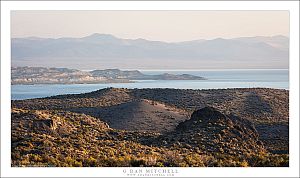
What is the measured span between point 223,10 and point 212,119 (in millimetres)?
5961

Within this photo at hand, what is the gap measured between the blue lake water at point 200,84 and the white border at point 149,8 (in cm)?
459

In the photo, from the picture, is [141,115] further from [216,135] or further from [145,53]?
[216,135]

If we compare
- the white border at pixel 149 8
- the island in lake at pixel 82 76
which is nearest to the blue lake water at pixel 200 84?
the island in lake at pixel 82 76

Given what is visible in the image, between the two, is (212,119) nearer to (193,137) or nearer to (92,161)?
(193,137)

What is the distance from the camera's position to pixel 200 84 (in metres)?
27.5

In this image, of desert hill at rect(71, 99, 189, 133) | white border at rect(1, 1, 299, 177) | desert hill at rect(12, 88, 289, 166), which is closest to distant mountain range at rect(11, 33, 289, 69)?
desert hill at rect(71, 99, 189, 133)

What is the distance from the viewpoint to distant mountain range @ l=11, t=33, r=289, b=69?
21734 mm

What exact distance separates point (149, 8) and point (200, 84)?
12157mm

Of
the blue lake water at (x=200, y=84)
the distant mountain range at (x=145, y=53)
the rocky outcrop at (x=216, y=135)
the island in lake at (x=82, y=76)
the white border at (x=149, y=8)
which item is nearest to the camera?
the white border at (x=149, y=8)

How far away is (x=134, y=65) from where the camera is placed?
24297mm

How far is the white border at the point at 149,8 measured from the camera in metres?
15.1

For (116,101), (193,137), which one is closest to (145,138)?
(193,137)

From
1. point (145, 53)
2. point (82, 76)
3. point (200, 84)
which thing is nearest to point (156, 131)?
point (145, 53)

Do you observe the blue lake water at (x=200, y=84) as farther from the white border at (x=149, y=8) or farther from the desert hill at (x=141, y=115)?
the white border at (x=149, y=8)
